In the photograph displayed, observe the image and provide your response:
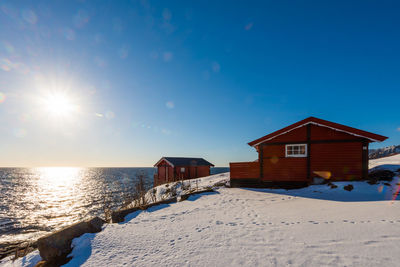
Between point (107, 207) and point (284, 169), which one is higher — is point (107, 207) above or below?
below

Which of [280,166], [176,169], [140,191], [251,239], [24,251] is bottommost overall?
[176,169]

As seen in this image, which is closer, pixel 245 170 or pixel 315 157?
pixel 315 157

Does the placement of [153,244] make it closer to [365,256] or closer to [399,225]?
[365,256]

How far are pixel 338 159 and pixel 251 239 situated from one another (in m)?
10.4

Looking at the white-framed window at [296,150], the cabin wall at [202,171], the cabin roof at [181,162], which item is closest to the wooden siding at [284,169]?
the white-framed window at [296,150]

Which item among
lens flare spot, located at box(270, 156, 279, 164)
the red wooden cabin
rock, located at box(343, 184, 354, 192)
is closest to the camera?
rock, located at box(343, 184, 354, 192)

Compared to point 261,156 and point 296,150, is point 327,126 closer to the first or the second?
point 296,150

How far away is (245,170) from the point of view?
507 inches

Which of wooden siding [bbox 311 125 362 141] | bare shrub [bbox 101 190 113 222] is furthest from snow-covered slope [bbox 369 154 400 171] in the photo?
bare shrub [bbox 101 190 113 222]

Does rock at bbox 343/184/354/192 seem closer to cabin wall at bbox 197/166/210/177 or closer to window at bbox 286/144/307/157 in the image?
window at bbox 286/144/307/157

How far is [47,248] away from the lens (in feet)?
13.2

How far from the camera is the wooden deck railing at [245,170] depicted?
12724 mm

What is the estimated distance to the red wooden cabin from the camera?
35.4ft

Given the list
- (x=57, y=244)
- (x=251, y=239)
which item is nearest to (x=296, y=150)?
(x=251, y=239)
